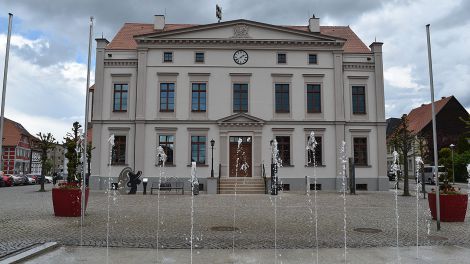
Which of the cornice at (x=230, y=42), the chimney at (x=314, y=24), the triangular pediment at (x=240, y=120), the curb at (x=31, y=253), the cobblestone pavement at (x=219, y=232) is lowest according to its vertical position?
the cobblestone pavement at (x=219, y=232)

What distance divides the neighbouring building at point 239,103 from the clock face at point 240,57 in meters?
0.07

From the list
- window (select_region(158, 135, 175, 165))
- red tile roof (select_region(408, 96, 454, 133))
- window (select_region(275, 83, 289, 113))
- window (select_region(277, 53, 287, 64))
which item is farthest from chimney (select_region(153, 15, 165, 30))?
red tile roof (select_region(408, 96, 454, 133))

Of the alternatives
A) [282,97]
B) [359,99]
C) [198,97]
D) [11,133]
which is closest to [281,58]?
[282,97]

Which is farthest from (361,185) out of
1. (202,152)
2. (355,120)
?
(202,152)

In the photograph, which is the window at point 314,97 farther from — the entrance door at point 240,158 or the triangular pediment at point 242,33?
the entrance door at point 240,158

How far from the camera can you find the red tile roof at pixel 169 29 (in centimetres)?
3344

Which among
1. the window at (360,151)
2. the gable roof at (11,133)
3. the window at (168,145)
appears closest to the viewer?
the window at (168,145)

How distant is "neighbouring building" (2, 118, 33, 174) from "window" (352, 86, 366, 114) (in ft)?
214

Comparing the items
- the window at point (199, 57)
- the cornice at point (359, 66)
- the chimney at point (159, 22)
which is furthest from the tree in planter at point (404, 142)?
the chimney at point (159, 22)

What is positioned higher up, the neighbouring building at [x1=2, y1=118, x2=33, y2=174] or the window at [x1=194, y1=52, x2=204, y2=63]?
the window at [x1=194, y1=52, x2=204, y2=63]

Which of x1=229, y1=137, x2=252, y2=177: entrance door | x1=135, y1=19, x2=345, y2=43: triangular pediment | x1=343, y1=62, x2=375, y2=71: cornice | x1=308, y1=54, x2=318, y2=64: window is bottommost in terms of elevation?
x1=229, y1=137, x2=252, y2=177: entrance door

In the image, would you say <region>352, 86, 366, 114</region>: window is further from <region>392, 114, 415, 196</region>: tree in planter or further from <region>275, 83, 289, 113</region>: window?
<region>275, 83, 289, 113</region>: window

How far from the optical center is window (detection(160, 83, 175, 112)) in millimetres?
30375

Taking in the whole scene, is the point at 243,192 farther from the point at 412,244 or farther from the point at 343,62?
the point at 412,244
